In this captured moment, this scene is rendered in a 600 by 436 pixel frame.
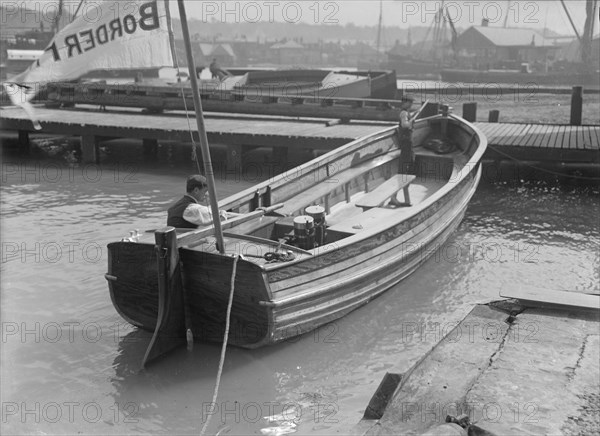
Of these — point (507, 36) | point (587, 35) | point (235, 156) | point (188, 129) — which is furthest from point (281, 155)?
point (507, 36)

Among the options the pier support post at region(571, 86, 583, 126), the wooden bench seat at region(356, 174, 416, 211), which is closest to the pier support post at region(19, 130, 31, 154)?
the wooden bench seat at region(356, 174, 416, 211)

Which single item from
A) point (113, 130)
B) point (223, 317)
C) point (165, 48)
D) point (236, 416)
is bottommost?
point (236, 416)

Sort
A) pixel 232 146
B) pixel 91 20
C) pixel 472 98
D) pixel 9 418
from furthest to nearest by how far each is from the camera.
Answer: pixel 472 98, pixel 232 146, pixel 9 418, pixel 91 20

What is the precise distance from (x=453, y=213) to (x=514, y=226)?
251 cm

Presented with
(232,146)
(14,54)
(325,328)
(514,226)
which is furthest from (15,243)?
(14,54)

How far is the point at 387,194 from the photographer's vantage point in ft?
37.2

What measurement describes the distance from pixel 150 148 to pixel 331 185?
10.5 m

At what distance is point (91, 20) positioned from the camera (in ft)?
19.7

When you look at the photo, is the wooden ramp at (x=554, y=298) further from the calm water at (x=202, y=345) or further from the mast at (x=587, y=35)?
the mast at (x=587, y=35)

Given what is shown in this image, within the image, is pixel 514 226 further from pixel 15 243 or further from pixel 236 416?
pixel 15 243

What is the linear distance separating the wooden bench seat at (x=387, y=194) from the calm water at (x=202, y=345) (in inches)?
49.4

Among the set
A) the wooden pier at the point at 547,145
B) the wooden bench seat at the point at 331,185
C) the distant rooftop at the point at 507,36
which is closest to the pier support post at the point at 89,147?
the wooden bench seat at the point at 331,185

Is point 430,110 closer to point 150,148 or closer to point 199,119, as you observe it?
point 150,148

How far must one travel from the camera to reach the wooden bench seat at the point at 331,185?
400 inches
